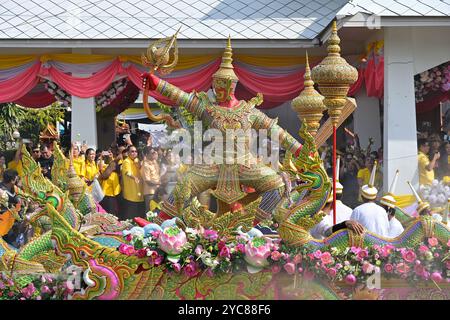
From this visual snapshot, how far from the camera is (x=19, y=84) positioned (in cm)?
1131

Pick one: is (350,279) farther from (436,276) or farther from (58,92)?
(58,92)

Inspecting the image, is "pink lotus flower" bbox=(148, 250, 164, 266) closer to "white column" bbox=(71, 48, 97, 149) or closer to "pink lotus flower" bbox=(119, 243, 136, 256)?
"pink lotus flower" bbox=(119, 243, 136, 256)

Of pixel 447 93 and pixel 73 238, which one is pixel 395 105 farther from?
pixel 73 238

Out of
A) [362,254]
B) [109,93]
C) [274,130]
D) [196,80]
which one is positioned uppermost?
[196,80]

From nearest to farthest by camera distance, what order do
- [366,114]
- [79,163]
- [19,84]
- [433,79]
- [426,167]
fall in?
[426,167] → [79,163] → [433,79] → [19,84] → [366,114]

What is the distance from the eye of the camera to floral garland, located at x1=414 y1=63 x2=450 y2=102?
10539 millimetres

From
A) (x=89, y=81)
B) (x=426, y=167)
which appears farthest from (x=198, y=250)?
(x=89, y=81)

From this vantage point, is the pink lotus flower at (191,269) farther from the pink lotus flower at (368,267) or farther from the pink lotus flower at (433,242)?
the pink lotus flower at (433,242)

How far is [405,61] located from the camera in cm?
988

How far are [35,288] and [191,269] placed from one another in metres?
0.95

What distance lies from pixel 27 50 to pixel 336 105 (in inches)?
252
